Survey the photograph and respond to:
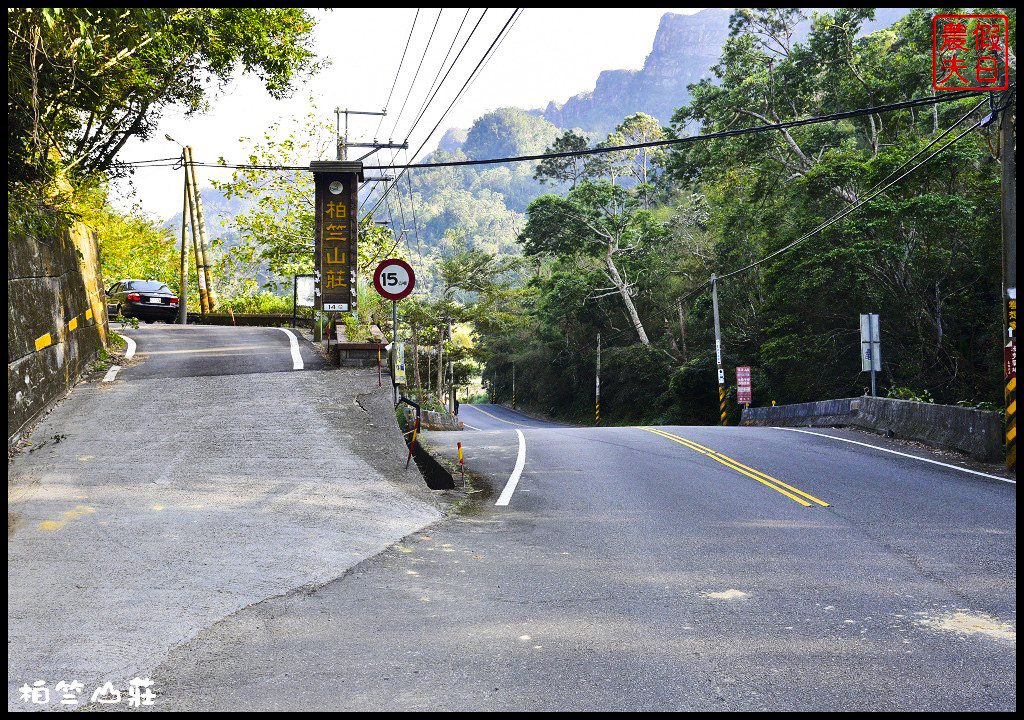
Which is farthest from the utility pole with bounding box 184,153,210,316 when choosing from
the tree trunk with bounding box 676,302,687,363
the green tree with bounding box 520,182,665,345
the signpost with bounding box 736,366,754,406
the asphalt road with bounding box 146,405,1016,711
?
the asphalt road with bounding box 146,405,1016,711

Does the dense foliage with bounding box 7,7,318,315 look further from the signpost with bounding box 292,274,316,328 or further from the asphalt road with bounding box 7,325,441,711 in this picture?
the signpost with bounding box 292,274,316,328

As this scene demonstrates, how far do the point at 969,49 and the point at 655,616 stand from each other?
29.9m

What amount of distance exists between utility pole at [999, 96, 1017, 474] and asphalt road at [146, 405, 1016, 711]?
3573 mm

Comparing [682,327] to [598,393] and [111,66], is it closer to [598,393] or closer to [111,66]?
[598,393]

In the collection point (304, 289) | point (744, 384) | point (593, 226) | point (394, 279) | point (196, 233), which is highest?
point (593, 226)

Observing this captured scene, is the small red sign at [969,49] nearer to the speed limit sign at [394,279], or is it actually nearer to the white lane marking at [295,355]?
the speed limit sign at [394,279]

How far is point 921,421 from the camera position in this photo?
19.6 metres

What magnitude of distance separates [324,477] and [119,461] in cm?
281

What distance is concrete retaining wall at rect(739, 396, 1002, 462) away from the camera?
1633 cm

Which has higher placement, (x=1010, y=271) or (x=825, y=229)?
(x=825, y=229)

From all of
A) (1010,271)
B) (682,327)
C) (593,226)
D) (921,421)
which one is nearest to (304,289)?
(921,421)

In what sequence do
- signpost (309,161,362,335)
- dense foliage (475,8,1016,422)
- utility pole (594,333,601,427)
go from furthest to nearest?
utility pole (594,333,601,427)
dense foliage (475,8,1016,422)
signpost (309,161,362,335)

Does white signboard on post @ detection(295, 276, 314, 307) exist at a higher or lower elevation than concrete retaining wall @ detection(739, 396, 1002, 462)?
higher

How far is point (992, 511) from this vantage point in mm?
10852
